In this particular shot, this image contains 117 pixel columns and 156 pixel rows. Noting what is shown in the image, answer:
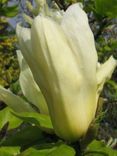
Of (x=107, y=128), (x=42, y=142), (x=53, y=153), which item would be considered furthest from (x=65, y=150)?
(x=107, y=128)

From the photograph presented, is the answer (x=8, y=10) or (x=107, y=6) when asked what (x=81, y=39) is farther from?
(x=8, y=10)

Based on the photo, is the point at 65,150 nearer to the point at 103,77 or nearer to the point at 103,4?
the point at 103,77

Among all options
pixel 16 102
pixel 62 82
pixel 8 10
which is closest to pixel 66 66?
pixel 62 82

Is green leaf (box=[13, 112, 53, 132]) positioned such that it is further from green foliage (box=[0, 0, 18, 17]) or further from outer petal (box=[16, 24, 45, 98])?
green foliage (box=[0, 0, 18, 17])

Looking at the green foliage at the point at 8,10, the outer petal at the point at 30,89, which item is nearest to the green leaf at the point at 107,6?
the outer petal at the point at 30,89

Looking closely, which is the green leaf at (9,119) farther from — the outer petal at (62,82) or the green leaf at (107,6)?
the green leaf at (107,6)
